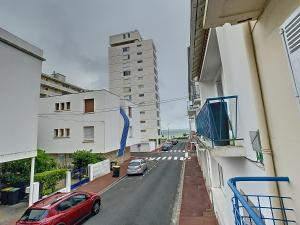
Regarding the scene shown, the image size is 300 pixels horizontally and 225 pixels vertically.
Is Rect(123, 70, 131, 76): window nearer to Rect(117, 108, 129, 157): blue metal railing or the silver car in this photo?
Rect(117, 108, 129, 157): blue metal railing

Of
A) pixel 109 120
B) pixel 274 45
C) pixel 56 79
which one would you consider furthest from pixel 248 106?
pixel 56 79

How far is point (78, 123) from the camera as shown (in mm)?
24125

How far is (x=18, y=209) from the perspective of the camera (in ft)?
38.2

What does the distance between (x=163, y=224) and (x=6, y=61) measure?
11.7m

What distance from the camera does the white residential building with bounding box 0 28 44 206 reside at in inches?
407

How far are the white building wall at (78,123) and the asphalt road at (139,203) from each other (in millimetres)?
7208

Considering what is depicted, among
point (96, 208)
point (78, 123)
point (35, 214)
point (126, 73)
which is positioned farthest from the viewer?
point (126, 73)

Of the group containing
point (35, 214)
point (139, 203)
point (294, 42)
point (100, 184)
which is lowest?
point (139, 203)

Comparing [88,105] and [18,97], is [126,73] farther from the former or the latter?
[18,97]

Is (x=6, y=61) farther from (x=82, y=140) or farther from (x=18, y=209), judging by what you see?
(x=82, y=140)

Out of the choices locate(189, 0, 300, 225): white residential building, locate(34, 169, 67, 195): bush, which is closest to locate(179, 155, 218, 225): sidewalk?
locate(189, 0, 300, 225): white residential building

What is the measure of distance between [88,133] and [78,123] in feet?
5.82

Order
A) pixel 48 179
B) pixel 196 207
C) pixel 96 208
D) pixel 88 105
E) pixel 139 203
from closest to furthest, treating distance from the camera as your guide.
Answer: pixel 196 207 → pixel 96 208 → pixel 139 203 → pixel 48 179 → pixel 88 105

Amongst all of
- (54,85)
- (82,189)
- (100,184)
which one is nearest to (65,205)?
(82,189)
